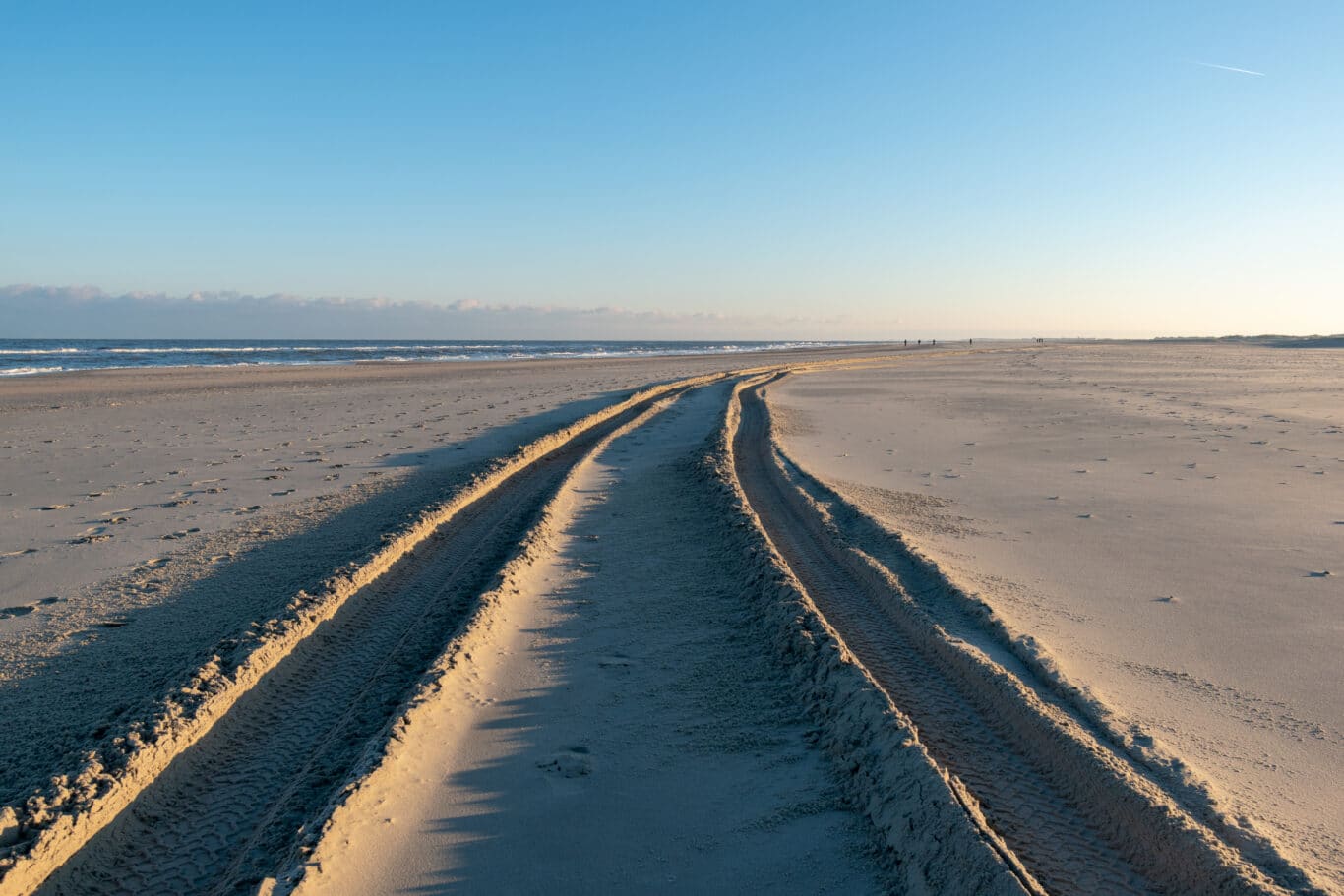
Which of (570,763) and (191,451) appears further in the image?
(191,451)

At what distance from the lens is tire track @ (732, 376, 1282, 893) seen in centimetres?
266

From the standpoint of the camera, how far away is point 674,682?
4.21 metres

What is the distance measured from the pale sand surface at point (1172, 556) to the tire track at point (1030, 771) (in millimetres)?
341

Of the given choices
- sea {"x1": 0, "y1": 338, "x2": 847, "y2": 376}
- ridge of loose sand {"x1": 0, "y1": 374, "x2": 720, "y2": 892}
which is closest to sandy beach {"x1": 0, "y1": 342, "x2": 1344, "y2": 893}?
ridge of loose sand {"x1": 0, "y1": 374, "x2": 720, "y2": 892}

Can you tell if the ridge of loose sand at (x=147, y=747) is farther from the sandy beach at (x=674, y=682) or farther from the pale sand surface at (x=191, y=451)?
the pale sand surface at (x=191, y=451)

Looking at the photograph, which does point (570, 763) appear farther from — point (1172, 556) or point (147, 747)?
point (1172, 556)

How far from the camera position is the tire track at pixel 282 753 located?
2.84 m

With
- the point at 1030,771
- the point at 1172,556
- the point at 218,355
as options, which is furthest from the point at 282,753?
the point at 218,355

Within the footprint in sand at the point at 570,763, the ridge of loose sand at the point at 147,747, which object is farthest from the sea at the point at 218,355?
the footprint in sand at the point at 570,763

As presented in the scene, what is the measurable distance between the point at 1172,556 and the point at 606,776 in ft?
17.6

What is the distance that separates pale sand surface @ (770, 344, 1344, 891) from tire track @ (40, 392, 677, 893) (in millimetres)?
3655

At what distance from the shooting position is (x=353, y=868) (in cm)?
275

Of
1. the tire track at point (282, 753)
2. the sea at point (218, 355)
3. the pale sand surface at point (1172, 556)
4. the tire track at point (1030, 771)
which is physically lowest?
the tire track at point (282, 753)

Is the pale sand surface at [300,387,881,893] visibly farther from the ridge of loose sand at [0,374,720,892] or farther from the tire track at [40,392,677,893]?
the ridge of loose sand at [0,374,720,892]
